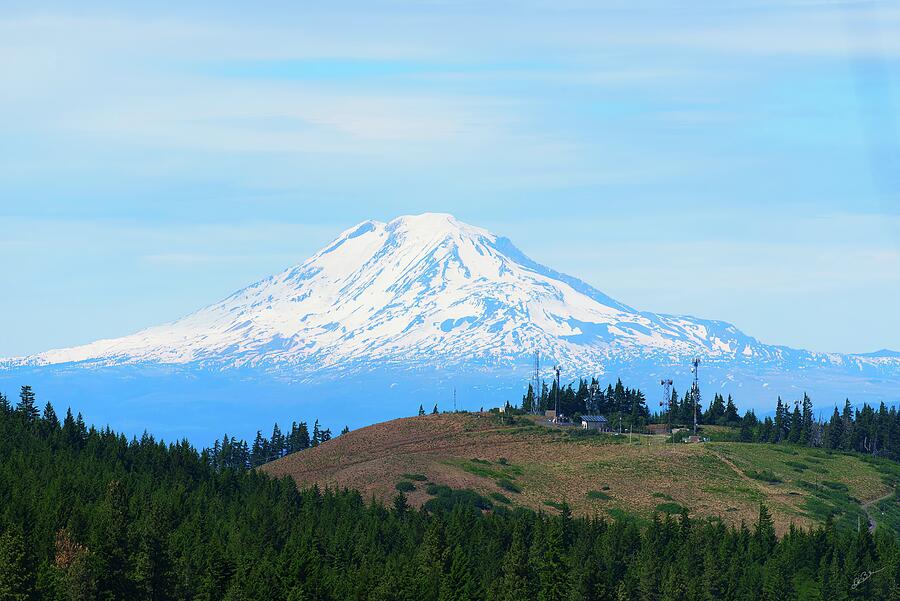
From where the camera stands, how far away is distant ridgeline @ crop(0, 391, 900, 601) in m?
102

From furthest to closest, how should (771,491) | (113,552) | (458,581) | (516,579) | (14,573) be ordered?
1. (771,491)
2. (458,581)
3. (516,579)
4. (113,552)
5. (14,573)

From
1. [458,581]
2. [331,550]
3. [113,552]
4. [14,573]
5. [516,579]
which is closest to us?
[14,573]

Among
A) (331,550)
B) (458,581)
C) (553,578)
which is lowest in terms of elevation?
(458,581)

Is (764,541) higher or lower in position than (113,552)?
lower

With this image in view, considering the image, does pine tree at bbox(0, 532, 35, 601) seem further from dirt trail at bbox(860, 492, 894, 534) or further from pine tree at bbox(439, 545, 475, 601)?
dirt trail at bbox(860, 492, 894, 534)

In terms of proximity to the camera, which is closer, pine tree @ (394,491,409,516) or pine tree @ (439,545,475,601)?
Answer: pine tree @ (439,545,475,601)

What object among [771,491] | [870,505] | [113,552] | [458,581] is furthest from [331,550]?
[870,505]

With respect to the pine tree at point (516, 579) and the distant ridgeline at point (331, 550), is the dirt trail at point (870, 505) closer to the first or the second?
the distant ridgeline at point (331, 550)

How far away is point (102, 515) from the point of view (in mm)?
115500

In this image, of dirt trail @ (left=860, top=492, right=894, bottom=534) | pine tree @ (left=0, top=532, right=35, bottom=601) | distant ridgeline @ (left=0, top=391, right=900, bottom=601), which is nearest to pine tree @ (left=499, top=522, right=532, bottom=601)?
distant ridgeline @ (left=0, top=391, right=900, bottom=601)

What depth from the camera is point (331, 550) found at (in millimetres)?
127500

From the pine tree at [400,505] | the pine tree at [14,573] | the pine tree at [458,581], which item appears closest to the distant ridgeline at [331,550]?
the pine tree at [14,573]

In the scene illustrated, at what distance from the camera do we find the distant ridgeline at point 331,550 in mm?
101625

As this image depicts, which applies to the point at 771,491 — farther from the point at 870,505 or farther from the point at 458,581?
the point at 458,581
